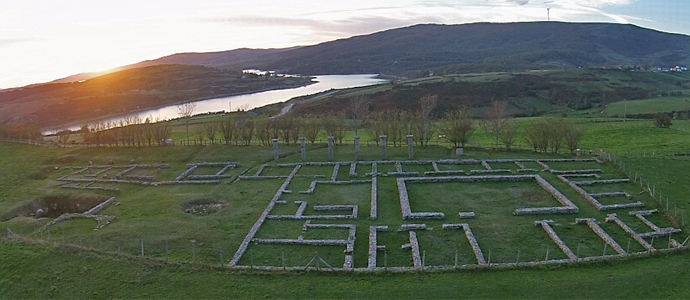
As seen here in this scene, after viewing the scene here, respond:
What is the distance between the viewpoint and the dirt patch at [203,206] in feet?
97.8

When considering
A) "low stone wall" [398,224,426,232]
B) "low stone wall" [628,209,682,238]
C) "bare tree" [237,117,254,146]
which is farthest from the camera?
Answer: "bare tree" [237,117,254,146]

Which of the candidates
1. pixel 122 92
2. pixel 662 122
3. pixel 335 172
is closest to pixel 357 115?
pixel 335 172

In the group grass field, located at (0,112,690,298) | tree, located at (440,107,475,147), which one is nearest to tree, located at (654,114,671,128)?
grass field, located at (0,112,690,298)

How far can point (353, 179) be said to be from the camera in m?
36.5

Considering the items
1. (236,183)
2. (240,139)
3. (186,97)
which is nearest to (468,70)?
(186,97)

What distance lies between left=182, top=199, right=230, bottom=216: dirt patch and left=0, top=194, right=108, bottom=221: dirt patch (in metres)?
7.80

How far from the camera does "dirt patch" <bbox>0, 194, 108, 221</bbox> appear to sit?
107 ft

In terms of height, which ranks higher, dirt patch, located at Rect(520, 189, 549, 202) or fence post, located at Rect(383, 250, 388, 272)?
dirt patch, located at Rect(520, 189, 549, 202)

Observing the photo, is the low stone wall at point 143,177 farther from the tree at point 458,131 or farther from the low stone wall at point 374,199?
the tree at point 458,131

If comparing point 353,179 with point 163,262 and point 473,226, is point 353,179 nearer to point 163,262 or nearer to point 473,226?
point 473,226

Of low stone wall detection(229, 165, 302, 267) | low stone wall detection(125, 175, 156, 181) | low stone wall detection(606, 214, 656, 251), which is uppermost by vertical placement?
low stone wall detection(125, 175, 156, 181)

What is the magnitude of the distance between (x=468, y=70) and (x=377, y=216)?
15867 cm

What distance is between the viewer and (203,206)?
31.0 m

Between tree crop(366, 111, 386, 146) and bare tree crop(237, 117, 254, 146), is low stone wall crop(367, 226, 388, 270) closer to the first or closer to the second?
tree crop(366, 111, 386, 146)
